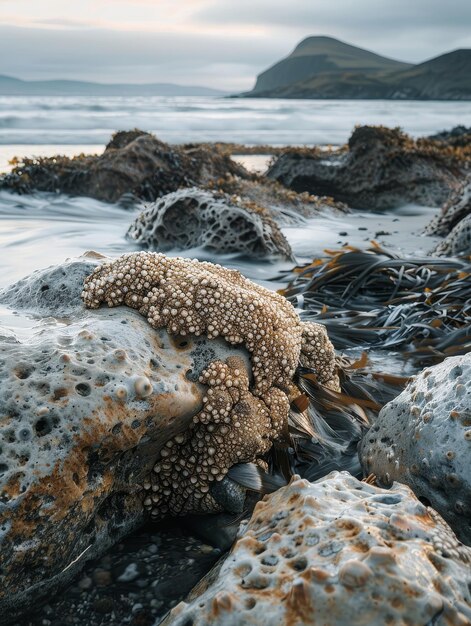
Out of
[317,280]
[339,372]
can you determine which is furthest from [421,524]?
[317,280]

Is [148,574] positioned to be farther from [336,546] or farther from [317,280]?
[317,280]

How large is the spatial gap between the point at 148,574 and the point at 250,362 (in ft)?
2.84

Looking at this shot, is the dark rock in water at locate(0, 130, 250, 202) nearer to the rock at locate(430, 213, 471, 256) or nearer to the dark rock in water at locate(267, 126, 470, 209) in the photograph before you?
the dark rock in water at locate(267, 126, 470, 209)

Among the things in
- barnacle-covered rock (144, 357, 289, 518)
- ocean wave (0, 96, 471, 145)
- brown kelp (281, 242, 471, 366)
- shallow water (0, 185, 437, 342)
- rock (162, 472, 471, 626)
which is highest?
rock (162, 472, 471, 626)

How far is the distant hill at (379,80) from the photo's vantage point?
2849 inches

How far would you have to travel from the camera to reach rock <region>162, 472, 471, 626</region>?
1453 millimetres

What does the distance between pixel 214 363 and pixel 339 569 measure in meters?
1.07

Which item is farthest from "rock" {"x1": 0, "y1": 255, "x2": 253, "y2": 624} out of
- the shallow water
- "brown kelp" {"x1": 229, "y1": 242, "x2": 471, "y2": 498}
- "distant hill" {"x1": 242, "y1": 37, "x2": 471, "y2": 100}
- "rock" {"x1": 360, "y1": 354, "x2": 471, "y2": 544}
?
"distant hill" {"x1": 242, "y1": 37, "x2": 471, "y2": 100}

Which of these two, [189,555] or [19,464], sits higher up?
[19,464]

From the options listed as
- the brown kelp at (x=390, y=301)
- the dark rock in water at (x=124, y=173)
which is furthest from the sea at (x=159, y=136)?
the brown kelp at (x=390, y=301)

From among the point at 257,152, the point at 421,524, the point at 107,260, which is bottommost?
the point at 257,152

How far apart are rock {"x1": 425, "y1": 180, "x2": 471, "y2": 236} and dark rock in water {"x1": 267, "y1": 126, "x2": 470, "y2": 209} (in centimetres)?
297

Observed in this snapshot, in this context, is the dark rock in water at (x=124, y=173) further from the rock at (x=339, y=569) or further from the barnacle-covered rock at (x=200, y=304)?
the rock at (x=339, y=569)

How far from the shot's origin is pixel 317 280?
17.1 feet
